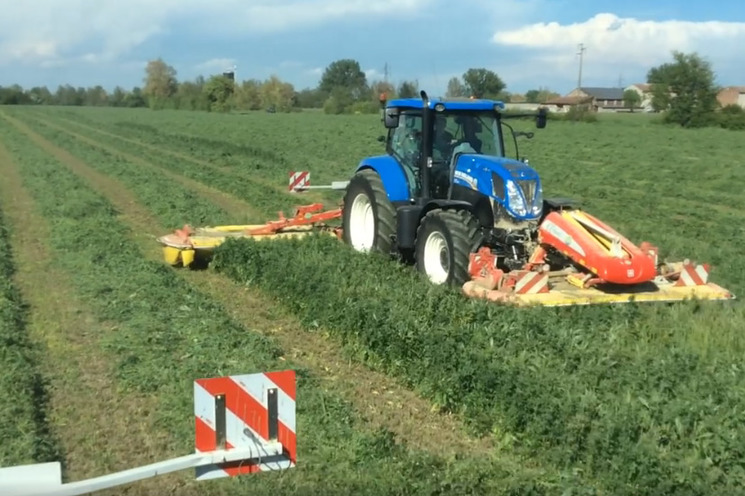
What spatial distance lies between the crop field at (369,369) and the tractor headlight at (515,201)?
128cm

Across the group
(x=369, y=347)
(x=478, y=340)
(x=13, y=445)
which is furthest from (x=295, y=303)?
(x=13, y=445)

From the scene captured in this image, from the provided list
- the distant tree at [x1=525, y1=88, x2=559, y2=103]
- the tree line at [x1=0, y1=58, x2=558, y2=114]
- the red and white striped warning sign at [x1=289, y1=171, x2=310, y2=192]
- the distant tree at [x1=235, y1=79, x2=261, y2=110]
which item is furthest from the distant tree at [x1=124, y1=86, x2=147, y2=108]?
the red and white striped warning sign at [x1=289, y1=171, x2=310, y2=192]

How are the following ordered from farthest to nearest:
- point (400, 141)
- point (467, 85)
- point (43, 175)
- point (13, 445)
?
point (43, 175) < point (467, 85) < point (400, 141) < point (13, 445)

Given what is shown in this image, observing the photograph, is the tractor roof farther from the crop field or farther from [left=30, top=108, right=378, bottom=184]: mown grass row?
[left=30, top=108, right=378, bottom=184]: mown grass row

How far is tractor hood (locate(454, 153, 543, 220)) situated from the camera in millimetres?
8516

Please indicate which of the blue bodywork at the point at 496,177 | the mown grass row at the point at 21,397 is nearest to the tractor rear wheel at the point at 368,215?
the blue bodywork at the point at 496,177

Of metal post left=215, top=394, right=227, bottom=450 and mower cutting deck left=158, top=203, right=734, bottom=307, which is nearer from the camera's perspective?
metal post left=215, top=394, right=227, bottom=450

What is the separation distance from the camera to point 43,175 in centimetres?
2089

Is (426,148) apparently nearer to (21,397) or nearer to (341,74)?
(21,397)

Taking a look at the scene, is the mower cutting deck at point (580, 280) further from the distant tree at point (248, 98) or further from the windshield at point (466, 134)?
the distant tree at point (248, 98)

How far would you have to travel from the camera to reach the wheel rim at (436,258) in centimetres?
874

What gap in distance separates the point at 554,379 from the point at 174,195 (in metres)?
12.8

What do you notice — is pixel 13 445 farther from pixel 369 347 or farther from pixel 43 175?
pixel 43 175

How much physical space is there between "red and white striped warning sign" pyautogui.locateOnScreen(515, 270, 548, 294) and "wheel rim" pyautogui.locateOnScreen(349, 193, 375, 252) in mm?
3075
